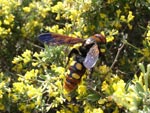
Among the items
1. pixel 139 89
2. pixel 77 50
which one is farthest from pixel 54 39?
pixel 139 89

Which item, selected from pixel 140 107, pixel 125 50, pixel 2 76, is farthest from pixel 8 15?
pixel 140 107

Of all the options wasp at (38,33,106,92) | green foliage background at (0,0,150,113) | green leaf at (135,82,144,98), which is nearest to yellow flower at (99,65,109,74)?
green foliage background at (0,0,150,113)

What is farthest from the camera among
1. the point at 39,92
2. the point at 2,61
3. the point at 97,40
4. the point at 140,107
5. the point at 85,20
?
the point at 2,61

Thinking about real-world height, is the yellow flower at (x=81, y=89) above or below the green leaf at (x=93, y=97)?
above

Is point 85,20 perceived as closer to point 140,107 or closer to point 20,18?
point 20,18

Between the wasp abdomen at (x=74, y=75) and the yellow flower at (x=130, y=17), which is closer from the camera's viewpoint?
the wasp abdomen at (x=74, y=75)

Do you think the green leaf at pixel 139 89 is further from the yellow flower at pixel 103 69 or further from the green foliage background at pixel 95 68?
the yellow flower at pixel 103 69

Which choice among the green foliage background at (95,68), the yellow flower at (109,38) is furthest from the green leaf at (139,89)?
the yellow flower at (109,38)

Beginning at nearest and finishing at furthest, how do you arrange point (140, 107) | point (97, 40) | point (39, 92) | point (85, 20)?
point (140, 107)
point (97, 40)
point (39, 92)
point (85, 20)

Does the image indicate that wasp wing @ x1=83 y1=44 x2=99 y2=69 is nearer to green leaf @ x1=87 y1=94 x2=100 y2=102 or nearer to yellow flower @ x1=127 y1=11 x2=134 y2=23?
green leaf @ x1=87 y1=94 x2=100 y2=102
